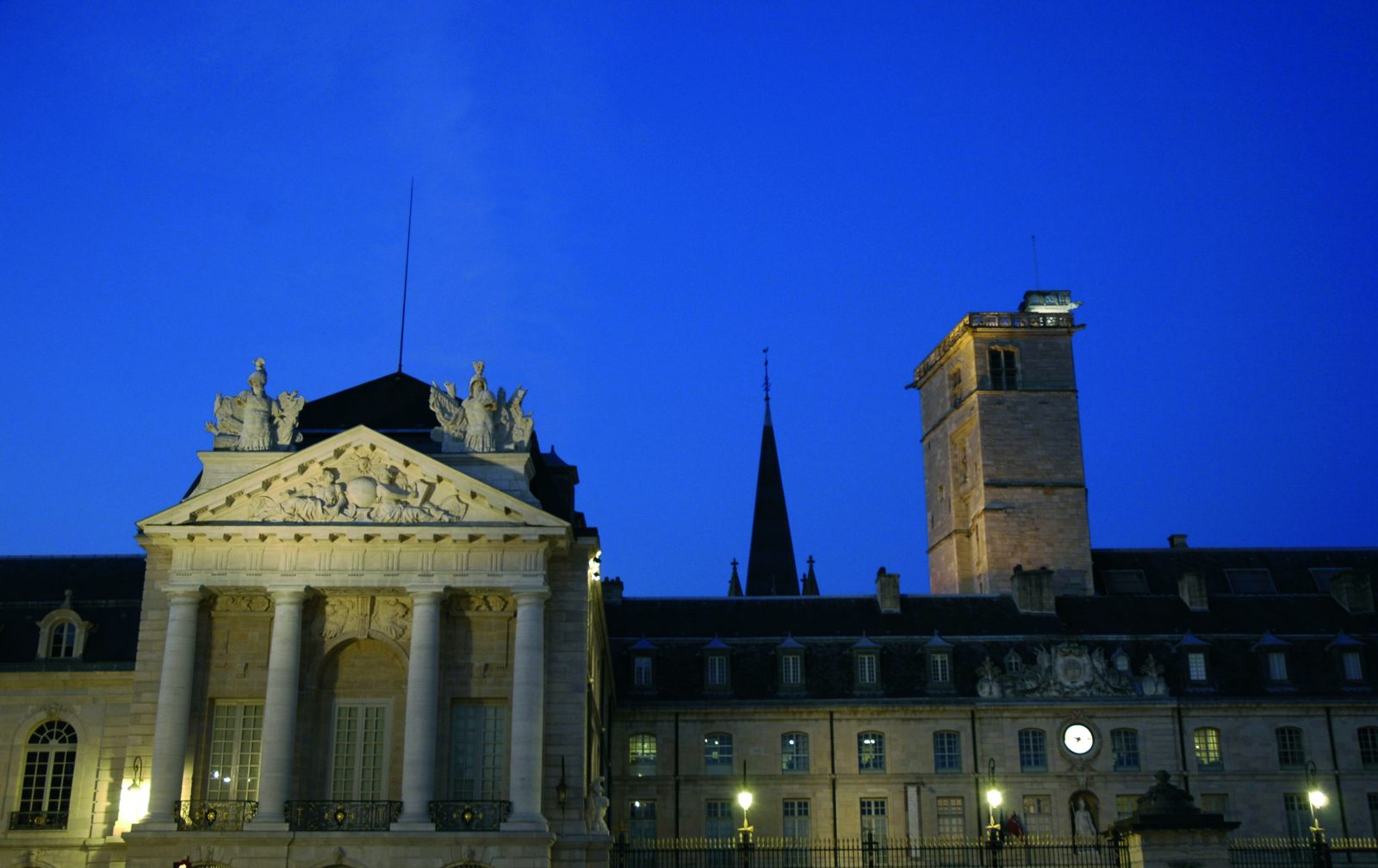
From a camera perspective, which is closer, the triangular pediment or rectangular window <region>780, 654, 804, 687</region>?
the triangular pediment

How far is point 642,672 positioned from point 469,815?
69.6 feet

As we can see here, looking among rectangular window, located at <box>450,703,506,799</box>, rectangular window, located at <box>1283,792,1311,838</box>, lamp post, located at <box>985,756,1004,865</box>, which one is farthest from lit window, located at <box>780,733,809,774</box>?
rectangular window, located at <box>450,703,506,799</box>

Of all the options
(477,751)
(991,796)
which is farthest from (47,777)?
(991,796)

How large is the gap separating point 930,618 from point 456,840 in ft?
92.7

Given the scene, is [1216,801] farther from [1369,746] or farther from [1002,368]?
[1002,368]

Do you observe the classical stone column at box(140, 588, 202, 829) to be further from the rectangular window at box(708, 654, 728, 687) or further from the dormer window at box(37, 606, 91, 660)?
the rectangular window at box(708, 654, 728, 687)

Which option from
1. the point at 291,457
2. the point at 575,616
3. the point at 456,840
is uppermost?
the point at 291,457

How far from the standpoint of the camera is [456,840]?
3562cm

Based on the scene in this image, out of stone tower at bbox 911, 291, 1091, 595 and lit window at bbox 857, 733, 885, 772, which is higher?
stone tower at bbox 911, 291, 1091, 595

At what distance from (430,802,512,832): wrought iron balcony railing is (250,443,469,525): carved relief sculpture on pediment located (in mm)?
6949

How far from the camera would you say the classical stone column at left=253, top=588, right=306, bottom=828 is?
117 ft

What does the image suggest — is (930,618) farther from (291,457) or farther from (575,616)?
(291,457)

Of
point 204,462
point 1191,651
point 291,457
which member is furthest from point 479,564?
point 1191,651

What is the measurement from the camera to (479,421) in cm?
3962
